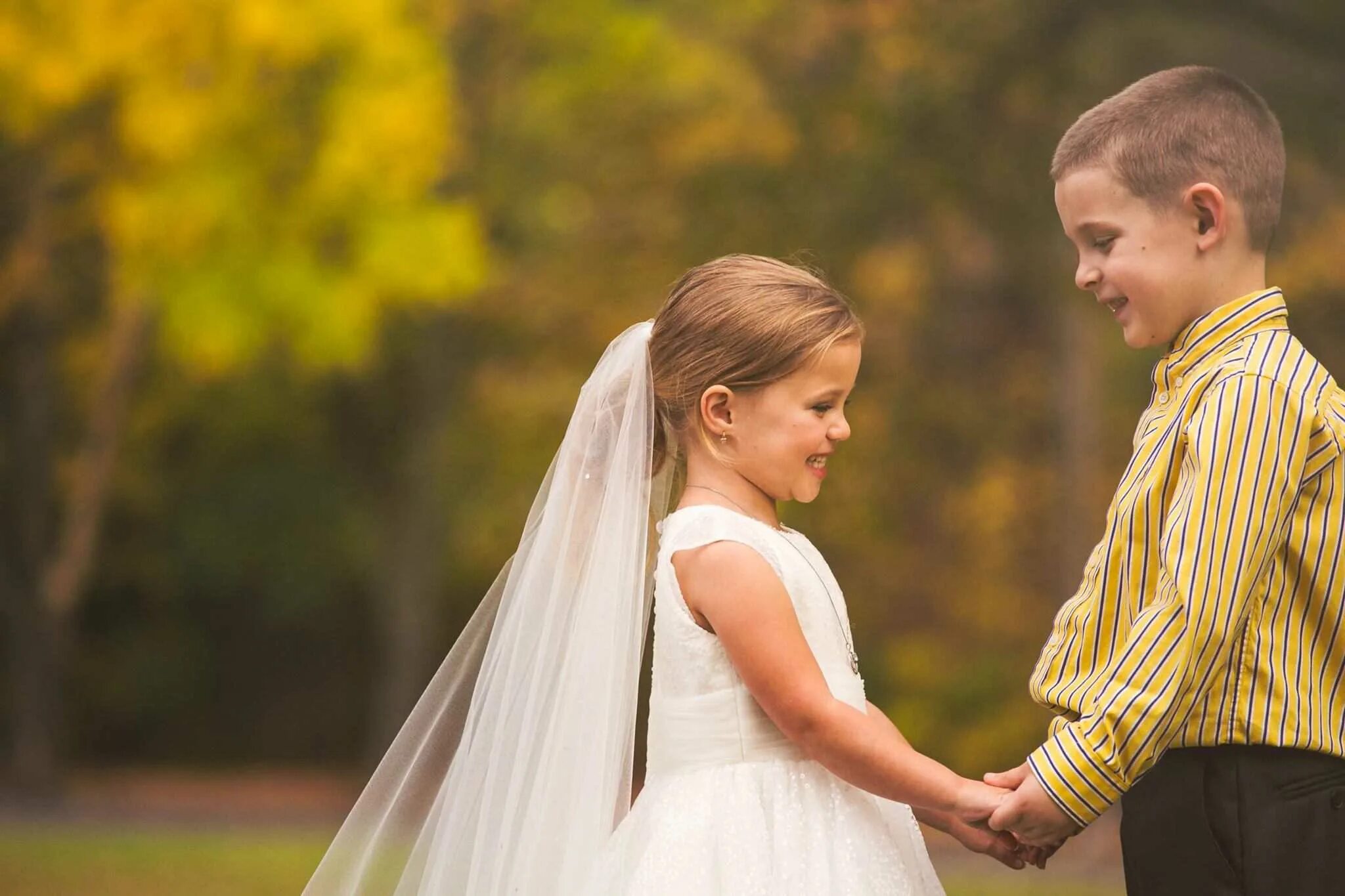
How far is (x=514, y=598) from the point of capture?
3.26 meters

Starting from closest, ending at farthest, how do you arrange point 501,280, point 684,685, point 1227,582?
point 1227,582 < point 684,685 < point 501,280

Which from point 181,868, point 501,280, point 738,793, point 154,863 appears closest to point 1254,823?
point 738,793

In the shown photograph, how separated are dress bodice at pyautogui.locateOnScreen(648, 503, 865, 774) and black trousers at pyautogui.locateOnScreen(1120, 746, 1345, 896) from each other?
664 millimetres

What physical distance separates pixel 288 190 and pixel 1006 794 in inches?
428

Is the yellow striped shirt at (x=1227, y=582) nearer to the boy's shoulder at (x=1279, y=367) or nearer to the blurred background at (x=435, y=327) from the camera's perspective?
the boy's shoulder at (x=1279, y=367)

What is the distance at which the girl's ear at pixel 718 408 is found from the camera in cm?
310

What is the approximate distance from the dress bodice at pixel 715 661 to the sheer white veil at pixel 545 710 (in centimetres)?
9

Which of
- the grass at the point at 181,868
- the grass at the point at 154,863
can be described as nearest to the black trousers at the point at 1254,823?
the grass at the point at 181,868

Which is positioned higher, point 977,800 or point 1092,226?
point 1092,226

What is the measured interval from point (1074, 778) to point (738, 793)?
2.04 feet

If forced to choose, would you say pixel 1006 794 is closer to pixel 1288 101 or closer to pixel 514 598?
pixel 514 598

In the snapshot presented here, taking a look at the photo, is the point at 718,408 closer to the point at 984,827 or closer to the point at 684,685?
the point at 684,685

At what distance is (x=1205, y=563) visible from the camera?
2.58 meters

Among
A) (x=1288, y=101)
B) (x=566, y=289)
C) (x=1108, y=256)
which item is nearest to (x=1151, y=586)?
(x=1108, y=256)
